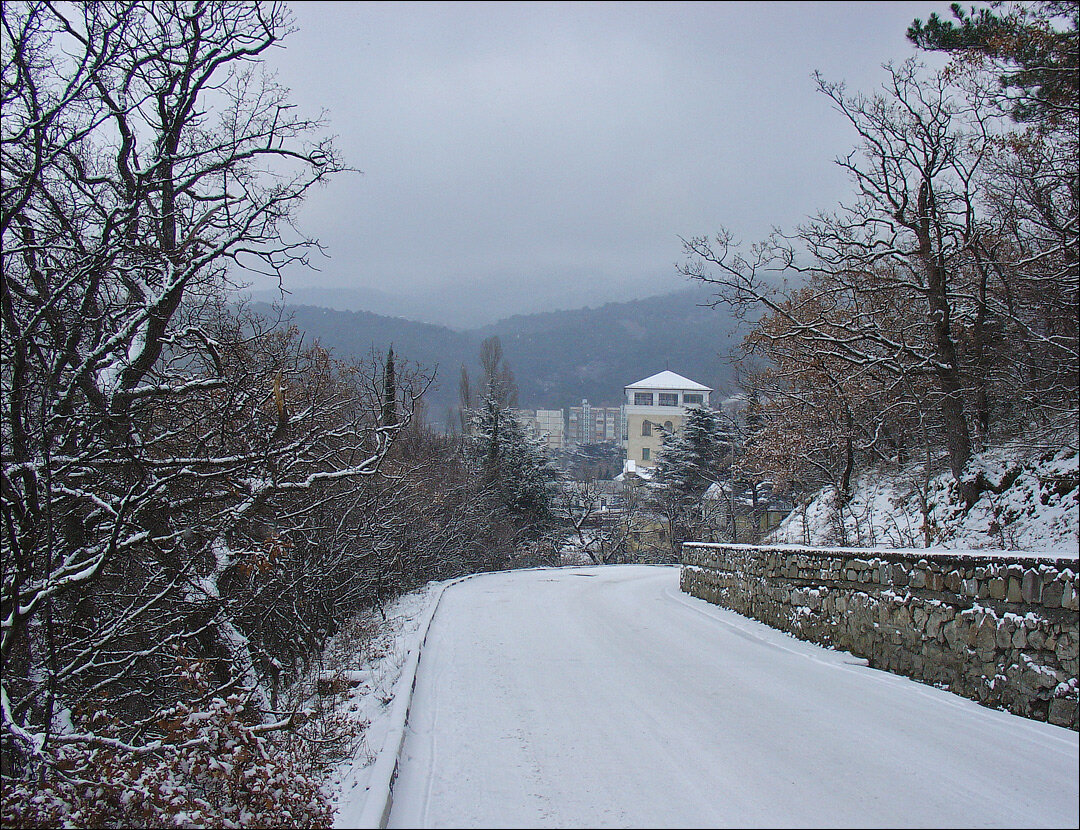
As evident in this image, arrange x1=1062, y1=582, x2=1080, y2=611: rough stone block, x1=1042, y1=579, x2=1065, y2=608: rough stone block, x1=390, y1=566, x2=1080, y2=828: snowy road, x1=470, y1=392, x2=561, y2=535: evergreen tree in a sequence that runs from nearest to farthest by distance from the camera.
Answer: x1=390, y1=566, x2=1080, y2=828: snowy road < x1=1062, y1=582, x2=1080, y2=611: rough stone block < x1=1042, y1=579, x2=1065, y2=608: rough stone block < x1=470, y1=392, x2=561, y2=535: evergreen tree

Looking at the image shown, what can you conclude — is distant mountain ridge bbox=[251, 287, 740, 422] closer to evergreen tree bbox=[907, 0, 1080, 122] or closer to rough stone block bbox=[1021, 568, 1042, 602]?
evergreen tree bbox=[907, 0, 1080, 122]

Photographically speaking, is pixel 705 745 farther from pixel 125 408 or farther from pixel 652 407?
pixel 652 407

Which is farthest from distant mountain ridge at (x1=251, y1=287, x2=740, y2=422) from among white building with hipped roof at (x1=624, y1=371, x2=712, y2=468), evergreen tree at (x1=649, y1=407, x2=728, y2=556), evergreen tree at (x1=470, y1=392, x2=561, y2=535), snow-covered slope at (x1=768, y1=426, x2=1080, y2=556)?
snow-covered slope at (x1=768, y1=426, x2=1080, y2=556)

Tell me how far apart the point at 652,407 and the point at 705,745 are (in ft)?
298

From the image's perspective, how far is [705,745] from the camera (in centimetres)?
557

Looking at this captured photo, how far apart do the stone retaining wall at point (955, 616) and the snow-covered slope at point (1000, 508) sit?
3.98 metres

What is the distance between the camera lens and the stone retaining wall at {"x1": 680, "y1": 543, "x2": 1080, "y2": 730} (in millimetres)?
5613

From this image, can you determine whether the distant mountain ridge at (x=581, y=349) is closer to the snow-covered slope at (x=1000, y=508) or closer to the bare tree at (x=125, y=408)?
the snow-covered slope at (x=1000, y=508)

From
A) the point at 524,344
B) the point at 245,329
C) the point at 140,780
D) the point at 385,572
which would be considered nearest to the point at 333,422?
the point at 245,329

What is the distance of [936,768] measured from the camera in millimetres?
4926

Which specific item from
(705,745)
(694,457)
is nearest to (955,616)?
(705,745)

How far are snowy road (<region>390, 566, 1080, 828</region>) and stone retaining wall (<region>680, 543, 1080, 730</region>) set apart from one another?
228mm

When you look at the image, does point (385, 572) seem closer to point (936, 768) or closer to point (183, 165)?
point (183, 165)

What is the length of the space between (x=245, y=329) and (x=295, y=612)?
576 centimetres
